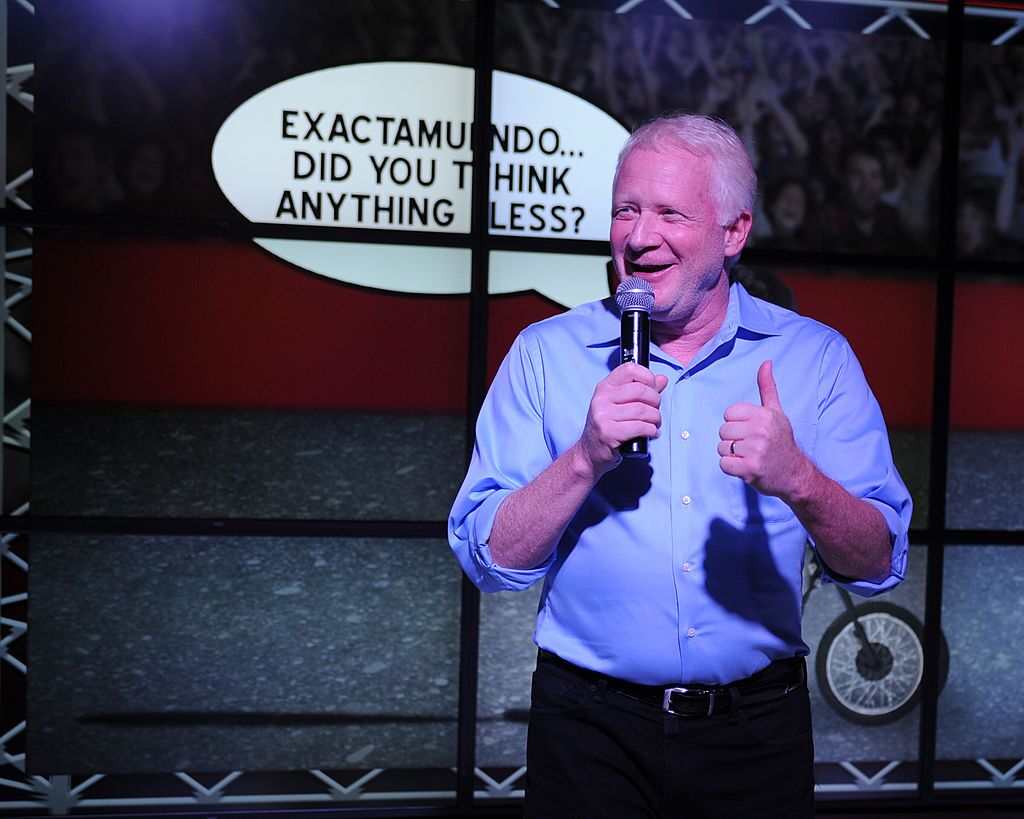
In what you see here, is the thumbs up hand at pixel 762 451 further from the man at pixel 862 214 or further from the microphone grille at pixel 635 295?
the man at pixel 862 214

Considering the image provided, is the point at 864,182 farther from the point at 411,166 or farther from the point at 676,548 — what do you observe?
the point at 676,548

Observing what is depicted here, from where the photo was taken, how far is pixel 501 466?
4.98 ft

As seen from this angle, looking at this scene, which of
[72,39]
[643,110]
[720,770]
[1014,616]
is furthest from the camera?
[1014,616]

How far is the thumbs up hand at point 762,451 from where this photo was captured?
1.19 meters

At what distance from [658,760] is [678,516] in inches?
15.2

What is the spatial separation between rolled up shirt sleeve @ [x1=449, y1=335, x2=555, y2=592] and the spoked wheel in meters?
1.95

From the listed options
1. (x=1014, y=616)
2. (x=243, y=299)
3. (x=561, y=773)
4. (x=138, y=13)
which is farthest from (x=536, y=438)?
(x=1014, y=616)

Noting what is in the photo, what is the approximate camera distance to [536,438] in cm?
154

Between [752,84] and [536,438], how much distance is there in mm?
2002

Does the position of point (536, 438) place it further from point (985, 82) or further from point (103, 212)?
point (985, 82)

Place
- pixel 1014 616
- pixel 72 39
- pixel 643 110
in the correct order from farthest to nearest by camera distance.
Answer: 1. pixel 1014 616
2. pixel 643 110
3. pixel 72 39

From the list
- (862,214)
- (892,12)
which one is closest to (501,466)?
(862,214)

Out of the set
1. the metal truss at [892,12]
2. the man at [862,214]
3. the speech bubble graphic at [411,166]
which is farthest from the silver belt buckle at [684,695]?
the metal truss at [892,12]

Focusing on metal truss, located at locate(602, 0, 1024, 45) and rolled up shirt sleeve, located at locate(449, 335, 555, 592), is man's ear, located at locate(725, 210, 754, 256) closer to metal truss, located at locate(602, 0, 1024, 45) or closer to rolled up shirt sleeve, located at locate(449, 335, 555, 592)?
rolled up shirt sleeve, located at locate(449, 335, 555, 592)
